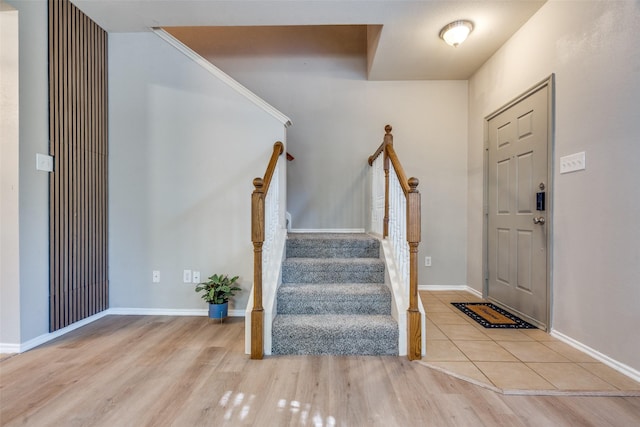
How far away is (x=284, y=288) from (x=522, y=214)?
2.19 metres

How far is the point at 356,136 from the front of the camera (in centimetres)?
357

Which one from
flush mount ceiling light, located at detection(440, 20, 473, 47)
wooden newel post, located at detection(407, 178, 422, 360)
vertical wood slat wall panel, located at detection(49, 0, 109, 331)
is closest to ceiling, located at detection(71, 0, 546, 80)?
flush mount ceiling light, located at detection(440, 20, 473, 47)

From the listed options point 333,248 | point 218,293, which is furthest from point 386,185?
point 218,293

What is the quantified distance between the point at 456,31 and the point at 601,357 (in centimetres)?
263

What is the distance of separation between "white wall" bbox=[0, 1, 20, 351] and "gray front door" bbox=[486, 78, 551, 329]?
3.93m

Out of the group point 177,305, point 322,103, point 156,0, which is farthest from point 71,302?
point 322,103

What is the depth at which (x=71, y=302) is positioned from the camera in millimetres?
2371

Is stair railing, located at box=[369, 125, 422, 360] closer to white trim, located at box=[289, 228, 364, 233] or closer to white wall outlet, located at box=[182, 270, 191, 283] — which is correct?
white trim, located at box=[289, 228, 364, 233]

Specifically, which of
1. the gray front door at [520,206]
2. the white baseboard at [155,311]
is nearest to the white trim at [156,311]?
the white baseboard at [155,311]

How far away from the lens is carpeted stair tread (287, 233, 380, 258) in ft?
8.73

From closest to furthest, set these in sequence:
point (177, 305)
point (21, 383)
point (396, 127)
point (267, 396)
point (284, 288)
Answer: point (267, 396) → point (21, 383) → point (284, 288) → point (177, 305) → point (396, 127)

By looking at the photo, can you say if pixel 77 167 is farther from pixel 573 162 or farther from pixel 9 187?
pixel 573 162

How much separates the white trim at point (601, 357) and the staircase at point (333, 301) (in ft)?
4.13

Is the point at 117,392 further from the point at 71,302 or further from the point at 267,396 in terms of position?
the point at 71,302
